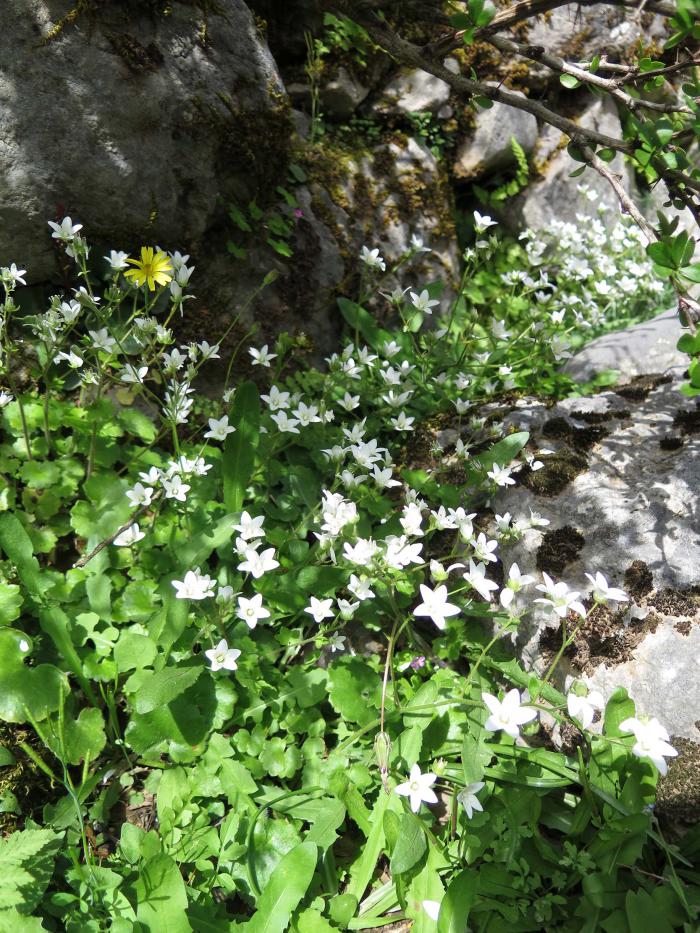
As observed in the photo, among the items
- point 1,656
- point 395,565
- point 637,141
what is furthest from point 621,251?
point 1,656

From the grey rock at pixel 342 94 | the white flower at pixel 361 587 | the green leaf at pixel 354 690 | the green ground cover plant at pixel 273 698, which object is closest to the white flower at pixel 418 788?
the green ground cover plant at pixel 273 698

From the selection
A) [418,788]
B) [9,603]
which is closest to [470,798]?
[418,788]

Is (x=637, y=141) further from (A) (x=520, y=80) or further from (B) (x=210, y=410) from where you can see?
(A) (x=520, y=80)

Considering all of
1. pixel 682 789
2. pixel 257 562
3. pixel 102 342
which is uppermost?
pixel 102 342

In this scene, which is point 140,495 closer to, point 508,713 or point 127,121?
point 508,713

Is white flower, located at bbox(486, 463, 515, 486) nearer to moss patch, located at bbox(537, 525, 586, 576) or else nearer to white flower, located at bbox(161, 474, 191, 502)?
moss patch, located at bbox(537, 525, 586, 576)

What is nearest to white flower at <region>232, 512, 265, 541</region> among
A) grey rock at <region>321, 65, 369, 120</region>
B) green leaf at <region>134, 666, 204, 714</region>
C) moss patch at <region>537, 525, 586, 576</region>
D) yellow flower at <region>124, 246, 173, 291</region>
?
green leaf at <region>134, 666, 204, 714</region>
